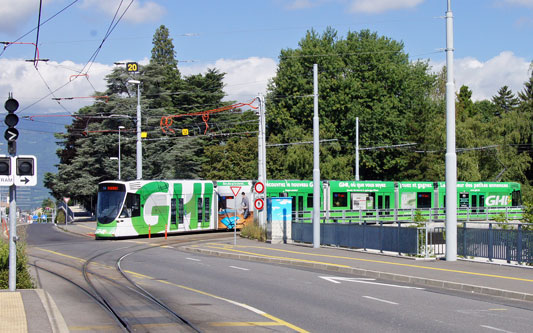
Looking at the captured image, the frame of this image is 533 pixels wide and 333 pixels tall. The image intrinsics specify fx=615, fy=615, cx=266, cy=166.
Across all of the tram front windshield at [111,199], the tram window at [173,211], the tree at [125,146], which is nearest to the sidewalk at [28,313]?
the tram front windshield at [111,199]

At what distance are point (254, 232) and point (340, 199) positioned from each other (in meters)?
11.9

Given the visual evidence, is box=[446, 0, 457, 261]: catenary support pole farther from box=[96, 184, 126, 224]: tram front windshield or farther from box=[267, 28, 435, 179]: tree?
box=[267, 28, 435, 179]: tree

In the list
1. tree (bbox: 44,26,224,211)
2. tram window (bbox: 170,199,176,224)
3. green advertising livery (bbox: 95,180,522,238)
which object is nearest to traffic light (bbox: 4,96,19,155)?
green advertising livery (bbox: 95,180,522,238)

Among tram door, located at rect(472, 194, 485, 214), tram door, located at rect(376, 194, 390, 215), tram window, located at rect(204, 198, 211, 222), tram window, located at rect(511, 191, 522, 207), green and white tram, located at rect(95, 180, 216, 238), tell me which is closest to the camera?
green and white tram, located at rect(95, 180, 216, 238)

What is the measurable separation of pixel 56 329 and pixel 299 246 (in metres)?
19.5

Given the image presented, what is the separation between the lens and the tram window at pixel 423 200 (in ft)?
155

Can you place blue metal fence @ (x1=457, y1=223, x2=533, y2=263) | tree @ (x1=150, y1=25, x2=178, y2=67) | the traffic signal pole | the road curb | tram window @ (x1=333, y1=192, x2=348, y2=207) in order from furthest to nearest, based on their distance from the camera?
tree @ (x1=150, y1=25, x2=178, y2=67) < tram window @ (x1=333, y1=192, x2=348, y2=207) < blue metal fence @ (x1=457, y1=223, x2=533, y2=263) < the road curb < the traffic signal pole

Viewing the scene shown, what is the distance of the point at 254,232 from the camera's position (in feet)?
109

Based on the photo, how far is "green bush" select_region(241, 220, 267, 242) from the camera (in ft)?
106

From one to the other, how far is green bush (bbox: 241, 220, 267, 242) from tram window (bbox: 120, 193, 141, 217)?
20.4 feet

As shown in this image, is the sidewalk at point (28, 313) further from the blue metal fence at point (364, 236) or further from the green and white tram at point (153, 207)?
the green and white tram at point (153, 207)

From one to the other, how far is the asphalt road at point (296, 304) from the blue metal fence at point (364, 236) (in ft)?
15.4

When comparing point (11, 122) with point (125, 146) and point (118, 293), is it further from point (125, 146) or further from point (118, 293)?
point (125, 146)

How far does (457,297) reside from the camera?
1339cm
